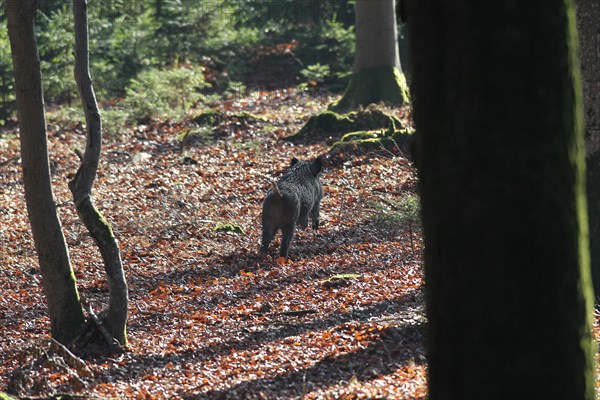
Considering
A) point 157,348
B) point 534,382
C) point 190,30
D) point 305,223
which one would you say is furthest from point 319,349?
point 190,30

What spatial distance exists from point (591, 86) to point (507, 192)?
4.35 metres

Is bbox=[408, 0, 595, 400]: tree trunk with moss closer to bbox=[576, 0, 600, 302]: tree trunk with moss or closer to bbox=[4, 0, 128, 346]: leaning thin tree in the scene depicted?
bbox=[576, 0, 600, 302]: tree trunk with moss

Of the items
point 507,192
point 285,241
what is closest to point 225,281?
point 285,241

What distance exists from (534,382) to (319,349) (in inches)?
158

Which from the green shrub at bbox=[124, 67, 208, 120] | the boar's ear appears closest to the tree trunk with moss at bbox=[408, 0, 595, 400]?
the boar's ear

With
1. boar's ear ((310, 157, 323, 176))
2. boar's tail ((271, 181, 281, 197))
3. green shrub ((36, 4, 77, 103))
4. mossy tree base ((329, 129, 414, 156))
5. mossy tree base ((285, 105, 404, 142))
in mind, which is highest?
green shrub ((36, 4, 77, 103))

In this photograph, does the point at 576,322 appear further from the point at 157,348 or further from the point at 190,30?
the point at 190,30

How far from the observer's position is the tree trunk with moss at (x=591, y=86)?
314 inches

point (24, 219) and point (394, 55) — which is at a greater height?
point (394, 55)

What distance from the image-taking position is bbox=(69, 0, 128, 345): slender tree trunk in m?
8.12

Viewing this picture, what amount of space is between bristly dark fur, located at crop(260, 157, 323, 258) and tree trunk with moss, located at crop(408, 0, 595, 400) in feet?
25.1

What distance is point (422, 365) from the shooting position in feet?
24.4

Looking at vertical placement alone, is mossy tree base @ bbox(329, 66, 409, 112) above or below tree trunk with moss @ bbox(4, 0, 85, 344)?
above

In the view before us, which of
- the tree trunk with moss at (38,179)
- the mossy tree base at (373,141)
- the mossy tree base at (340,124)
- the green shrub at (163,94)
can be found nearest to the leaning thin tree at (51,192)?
the tree trunk with moss at (38,179)
